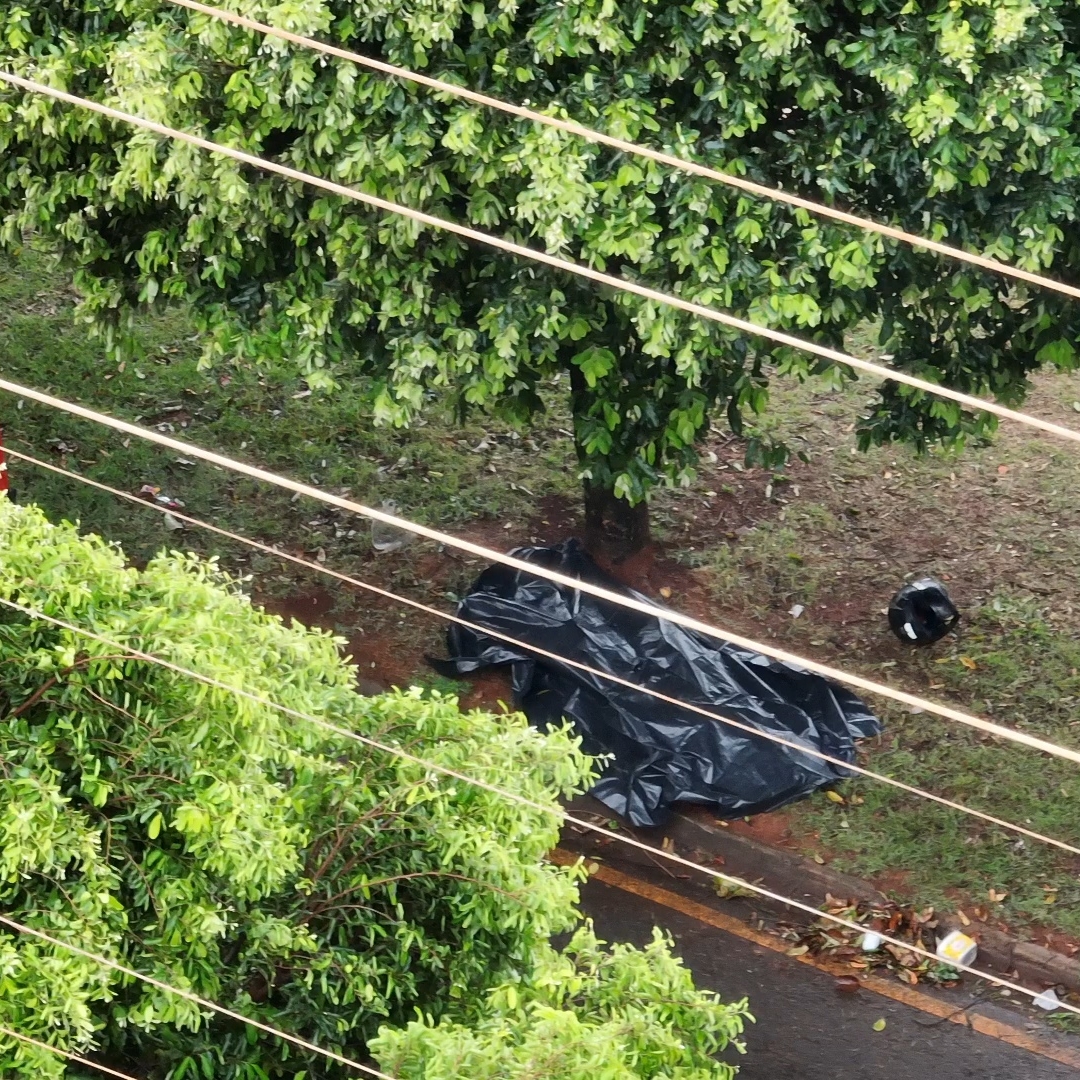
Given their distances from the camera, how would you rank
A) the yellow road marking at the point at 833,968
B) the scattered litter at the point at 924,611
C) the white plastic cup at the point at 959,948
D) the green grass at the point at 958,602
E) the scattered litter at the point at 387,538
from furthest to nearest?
1. the scattered litter at the point at 387,538
2. the scattered litter at the point at 924,611
3. the green grass at the point at 958,602
4. the white plastic cup at the point at 959,948
5. the yellow road marking at the point at 833,968

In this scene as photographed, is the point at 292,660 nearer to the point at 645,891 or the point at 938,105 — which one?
the point at 938,105

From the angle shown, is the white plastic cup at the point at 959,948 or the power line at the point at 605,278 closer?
the power line at the point at 605,278

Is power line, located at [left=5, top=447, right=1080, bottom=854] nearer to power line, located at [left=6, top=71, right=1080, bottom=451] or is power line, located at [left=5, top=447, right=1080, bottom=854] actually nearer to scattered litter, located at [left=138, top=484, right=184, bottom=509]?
scattered litter, located at [left=138, top=484, right=184, bottom=509]

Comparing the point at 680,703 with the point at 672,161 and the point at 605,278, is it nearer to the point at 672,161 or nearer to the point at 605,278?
the point at 605,278

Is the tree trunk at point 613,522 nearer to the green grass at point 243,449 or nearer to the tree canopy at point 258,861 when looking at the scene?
the green grass at point 243,449

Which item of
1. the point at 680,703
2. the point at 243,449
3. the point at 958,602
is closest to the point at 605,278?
the point at 680,703

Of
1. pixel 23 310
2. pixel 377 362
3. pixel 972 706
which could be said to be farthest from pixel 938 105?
pixel 23 310

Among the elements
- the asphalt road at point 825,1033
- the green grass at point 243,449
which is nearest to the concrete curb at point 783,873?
the asphalt road at point 825,1033

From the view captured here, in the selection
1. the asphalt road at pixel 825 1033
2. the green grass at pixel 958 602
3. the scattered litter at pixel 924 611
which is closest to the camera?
the asphalt road at pixel 825 1033
